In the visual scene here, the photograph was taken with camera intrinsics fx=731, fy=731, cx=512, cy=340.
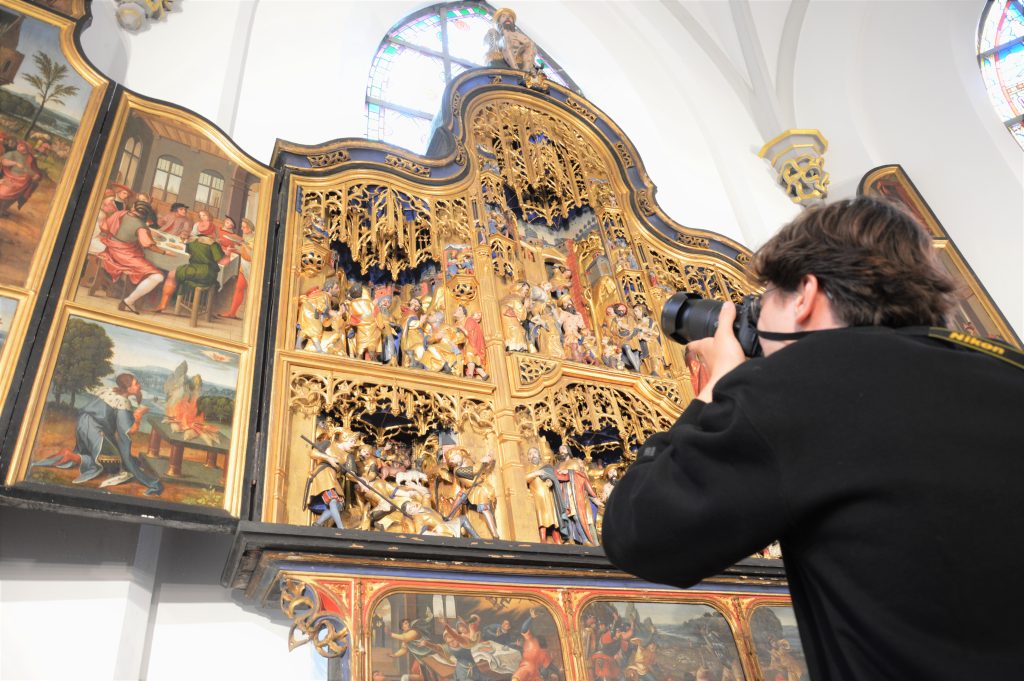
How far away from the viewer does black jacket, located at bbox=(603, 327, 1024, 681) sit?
109 cm

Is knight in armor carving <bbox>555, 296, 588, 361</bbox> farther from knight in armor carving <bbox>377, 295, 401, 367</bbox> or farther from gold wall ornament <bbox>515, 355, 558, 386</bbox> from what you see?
knight in armor carving <bbox>377, 295, 401, 367</bbox>

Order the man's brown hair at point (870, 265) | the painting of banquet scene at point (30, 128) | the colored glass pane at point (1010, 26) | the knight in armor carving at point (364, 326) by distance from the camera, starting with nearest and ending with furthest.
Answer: the man's brown hair at point (870, 265)
the painting of banquet scene at point (30, 128)
the knight in armor carving at point (364, 326)
the colored glass pane at point (1010, 26)

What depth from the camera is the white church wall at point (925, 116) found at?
9.45m

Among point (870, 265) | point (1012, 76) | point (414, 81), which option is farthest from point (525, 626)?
point (1012, 76)

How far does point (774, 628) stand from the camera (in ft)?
15.3

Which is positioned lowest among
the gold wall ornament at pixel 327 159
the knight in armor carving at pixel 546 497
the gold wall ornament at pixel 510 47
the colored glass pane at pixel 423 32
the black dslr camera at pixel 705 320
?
the black dslr camera at pixel 705 320

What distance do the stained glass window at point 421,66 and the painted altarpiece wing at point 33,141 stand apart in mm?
3712

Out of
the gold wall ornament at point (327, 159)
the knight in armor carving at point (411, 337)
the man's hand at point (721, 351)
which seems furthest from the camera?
the gold wall ornament at point (327, 159)

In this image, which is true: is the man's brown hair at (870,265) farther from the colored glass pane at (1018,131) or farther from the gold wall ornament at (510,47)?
the colored glass pane at (1018,131)

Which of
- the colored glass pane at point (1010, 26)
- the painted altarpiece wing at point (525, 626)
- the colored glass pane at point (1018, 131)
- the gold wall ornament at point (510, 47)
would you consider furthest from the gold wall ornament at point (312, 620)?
the colored glass pane at point (1010, 26)

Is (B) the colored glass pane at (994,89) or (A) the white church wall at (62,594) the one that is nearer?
(A) the white church wall at (62,594)

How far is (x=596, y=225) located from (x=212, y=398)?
4.47m

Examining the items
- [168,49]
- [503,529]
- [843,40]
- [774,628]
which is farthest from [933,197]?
[168,49]

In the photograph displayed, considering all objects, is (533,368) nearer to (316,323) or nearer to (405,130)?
(316,323)
